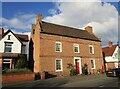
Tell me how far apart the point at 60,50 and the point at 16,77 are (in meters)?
9.81

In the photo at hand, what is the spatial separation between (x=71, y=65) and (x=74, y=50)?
3127 mm

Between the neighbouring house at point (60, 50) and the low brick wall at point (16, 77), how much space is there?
3.41 m

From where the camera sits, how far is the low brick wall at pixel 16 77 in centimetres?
1852

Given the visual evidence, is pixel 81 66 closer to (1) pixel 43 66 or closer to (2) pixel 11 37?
(1) pixel 43 66

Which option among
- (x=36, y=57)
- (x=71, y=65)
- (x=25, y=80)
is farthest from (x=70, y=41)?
(x=25, y=80)

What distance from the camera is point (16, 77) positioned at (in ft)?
63.3

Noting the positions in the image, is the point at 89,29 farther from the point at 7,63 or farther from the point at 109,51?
the point at 7,63

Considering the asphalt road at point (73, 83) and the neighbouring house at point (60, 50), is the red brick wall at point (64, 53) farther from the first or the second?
the asphalt road at point (73, 83)

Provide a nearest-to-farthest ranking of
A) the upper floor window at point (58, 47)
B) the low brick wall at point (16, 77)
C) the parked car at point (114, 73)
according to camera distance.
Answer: the low brick wall at point (16, 77) < the parked car at point (114, 73) < the upper floor window at point (58, 47)

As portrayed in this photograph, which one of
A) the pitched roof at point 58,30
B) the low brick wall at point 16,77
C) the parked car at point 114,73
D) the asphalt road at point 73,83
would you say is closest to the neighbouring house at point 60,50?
the pitched roof at point 58,30

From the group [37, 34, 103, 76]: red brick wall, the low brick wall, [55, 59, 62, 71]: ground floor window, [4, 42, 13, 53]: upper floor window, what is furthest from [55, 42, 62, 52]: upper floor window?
[4, 42, 13, 53]: upper floor window

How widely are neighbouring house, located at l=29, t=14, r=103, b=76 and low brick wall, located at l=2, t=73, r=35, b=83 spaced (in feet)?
11.2

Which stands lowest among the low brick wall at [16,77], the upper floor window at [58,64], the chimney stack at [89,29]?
the low brick wall at [16,77]

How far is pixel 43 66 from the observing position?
78.9 feet
